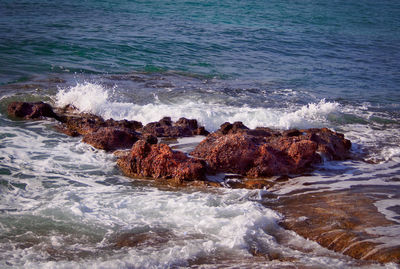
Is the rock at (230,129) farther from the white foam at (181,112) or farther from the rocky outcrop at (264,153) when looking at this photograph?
the white foam at (181,112)

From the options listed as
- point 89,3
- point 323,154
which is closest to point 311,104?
point 323,154

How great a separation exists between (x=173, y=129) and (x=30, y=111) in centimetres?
290

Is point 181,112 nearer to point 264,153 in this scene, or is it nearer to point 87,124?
point 87,124

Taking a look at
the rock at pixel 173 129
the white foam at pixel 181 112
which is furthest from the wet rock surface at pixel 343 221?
the white foam at pixel 181 112

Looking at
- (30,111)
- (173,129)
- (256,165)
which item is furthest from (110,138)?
(256,165)

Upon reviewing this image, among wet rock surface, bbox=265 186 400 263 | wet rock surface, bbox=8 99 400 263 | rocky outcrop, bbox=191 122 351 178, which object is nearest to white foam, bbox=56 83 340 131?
wet rock surface, bbox=8 99 400 263

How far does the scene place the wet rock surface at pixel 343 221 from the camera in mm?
4078

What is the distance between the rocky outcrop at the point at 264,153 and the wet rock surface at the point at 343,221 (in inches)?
30.3

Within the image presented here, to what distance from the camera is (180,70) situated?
1365 cm

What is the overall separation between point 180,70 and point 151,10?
11.3 meters

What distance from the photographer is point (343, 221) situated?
4586mm

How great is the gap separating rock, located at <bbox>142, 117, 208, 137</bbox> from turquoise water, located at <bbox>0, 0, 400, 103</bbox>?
17.7 feet

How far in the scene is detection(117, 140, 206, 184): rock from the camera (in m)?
5.68

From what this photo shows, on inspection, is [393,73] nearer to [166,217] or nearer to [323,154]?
[323,154]
